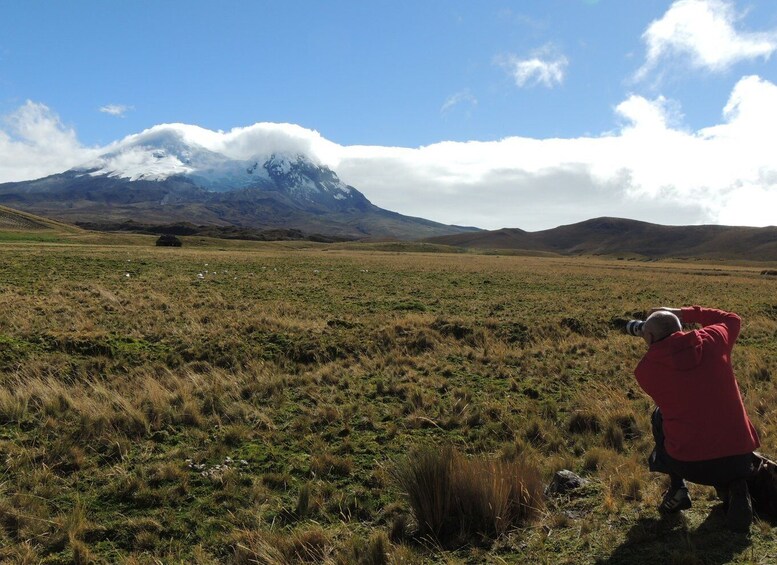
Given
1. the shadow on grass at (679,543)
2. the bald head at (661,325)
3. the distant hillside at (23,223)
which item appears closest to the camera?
the shadow on grass at (679,543)

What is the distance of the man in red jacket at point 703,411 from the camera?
4.42 meters

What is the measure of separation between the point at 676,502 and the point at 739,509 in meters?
0.49

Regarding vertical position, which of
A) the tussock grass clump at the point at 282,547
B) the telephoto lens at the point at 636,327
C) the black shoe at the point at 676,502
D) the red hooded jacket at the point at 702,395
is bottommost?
the tussock grass clump at the point at 282,547

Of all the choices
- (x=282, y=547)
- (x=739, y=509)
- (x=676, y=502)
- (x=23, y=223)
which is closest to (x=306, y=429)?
(x=282, y=547)

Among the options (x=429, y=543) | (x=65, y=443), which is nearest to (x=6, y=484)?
(x=65, y=443)

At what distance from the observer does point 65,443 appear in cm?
696

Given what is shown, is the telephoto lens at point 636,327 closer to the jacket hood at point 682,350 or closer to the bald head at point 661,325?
the bald head at point 661,325

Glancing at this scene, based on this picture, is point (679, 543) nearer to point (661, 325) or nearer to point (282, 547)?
point (661, 325)


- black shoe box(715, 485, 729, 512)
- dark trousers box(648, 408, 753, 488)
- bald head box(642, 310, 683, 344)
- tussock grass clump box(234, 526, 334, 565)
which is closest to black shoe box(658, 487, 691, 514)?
dark trousers box(648, 408, 753, 488)

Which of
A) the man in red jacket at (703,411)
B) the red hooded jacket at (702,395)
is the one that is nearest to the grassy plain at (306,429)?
the man in red jacket at (703,411)

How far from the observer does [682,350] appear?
4434 millimetres

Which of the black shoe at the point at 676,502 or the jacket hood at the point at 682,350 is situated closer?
the jacket hood at the point at 682,350

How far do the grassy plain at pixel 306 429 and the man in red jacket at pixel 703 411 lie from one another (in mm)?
378

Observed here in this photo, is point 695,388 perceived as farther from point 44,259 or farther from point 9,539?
point 44,259
